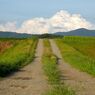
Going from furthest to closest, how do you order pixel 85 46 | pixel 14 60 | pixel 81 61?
pixel 85 46
pixel 81 61
pixel 14 60

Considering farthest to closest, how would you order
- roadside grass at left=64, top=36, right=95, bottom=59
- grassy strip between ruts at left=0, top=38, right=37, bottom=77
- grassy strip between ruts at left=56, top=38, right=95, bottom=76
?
1. roadside grass at left=64, top=36, right=95, bottom=59
2. grassy strip between ruts at left=56, top=38, right=95, bottom=76
3. grassy strip between ruts at left=0, top=38, right=37, bottom=77

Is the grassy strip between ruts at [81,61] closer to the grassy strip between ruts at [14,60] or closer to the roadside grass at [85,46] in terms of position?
the grassy strip between ruts at [14,60]

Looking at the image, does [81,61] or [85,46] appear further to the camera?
[85,46]

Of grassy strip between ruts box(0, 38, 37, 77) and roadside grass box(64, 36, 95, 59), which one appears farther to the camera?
roadside grass box(64, 36, 95, 59)

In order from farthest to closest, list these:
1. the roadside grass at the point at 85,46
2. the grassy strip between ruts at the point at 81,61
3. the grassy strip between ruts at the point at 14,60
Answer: the roadside grass at the point at 85,46
the grassy strip between ruts at the point at 81,61
the grassy strip between ruts at the point at 14,60

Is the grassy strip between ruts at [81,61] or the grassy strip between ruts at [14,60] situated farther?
the grassy strip between ruts at [81,61]

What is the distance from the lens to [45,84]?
2311 cm

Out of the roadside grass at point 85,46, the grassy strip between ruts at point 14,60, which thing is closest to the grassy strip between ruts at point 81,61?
the grassy strip between ruts at point 14,60

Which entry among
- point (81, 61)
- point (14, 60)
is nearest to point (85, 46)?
point (81, 61)

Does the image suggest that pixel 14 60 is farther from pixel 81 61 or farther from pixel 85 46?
pixel 85 46

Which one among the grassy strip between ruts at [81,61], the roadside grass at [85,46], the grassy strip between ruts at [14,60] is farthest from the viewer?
the roadside grass at [85,46]

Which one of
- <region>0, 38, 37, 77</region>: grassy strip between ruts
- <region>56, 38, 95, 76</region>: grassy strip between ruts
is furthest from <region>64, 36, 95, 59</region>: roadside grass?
<region>56, 38, 95, 76</region>: grassy strip between ruts

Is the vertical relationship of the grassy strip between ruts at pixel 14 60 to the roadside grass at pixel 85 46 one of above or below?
above

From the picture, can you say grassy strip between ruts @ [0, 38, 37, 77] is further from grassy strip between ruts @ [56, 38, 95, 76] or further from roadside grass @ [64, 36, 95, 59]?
roadside grass @ [64, 36, 95, 59]
